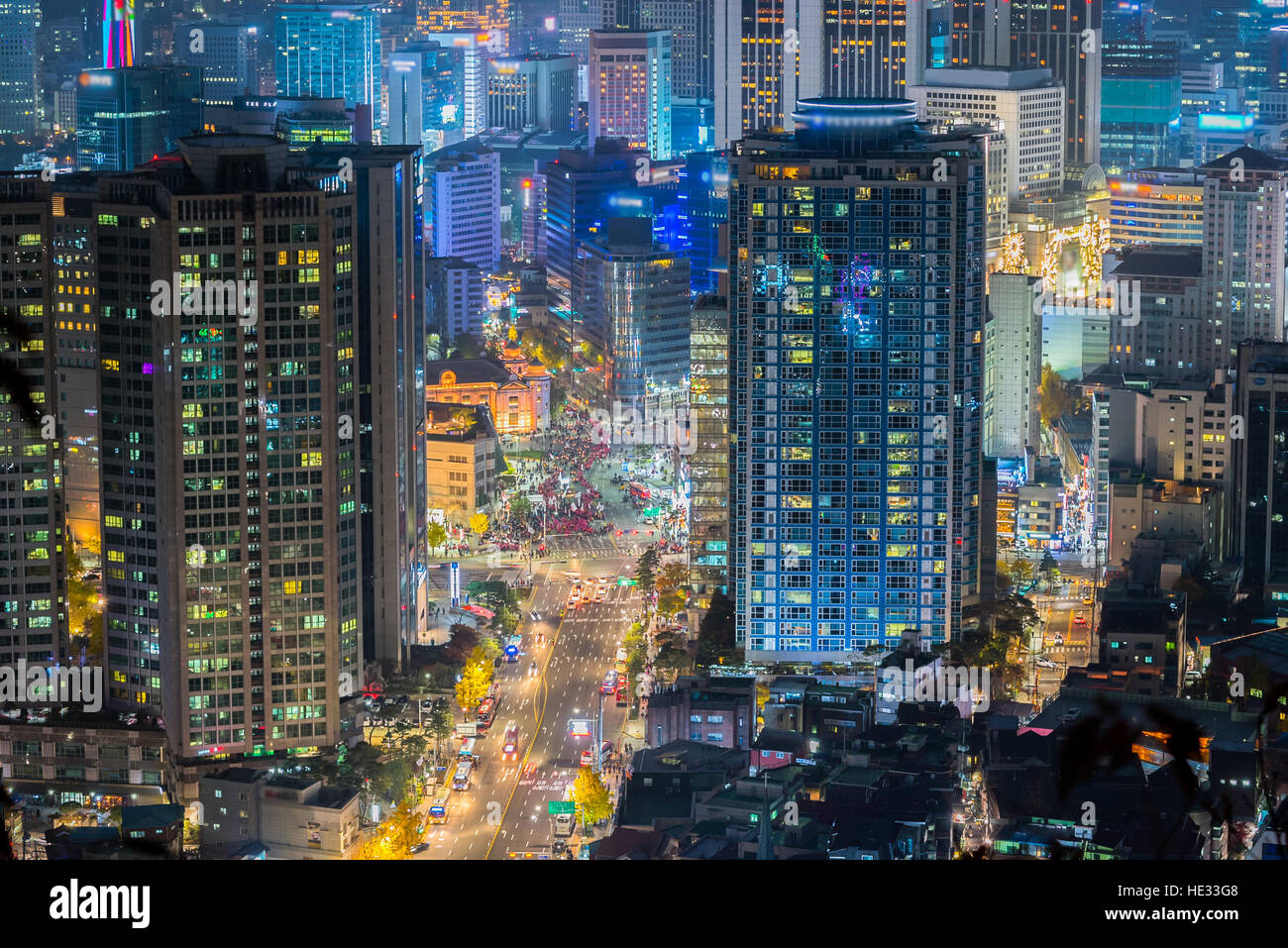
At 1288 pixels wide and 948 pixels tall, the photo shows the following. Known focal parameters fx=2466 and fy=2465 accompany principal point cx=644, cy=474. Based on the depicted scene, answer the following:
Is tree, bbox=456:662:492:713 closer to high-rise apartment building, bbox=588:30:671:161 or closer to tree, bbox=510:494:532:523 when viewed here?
tree, bbox=510:494:532:523

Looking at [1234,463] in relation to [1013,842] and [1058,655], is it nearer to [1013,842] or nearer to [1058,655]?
[1058,655]

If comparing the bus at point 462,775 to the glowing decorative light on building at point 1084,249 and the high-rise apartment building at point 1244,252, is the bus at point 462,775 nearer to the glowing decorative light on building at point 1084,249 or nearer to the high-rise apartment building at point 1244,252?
the high-rise apartment building at point 1244,252

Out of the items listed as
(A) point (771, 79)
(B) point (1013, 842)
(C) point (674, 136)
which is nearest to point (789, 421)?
(B) point (1013, 842)

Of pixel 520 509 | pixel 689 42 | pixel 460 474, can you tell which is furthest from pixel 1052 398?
pixel 689 42

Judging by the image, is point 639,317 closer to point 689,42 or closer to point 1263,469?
point 1263,469

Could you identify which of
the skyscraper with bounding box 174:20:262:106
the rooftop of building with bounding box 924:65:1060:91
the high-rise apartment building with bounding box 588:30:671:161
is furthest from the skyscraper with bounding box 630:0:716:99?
the rooftop of building with bounding box 924:65:1060:91

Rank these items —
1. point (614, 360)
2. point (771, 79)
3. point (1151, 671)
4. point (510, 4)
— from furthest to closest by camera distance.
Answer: point (510, 4), point (771, 79), point (614, 360), point (1151, 671)

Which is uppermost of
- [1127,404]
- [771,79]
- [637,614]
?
[771,79]

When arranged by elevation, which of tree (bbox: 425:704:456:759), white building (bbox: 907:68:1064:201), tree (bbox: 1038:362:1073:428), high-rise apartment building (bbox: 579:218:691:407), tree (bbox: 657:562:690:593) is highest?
white building (bbox: 907:68:1064:201)
